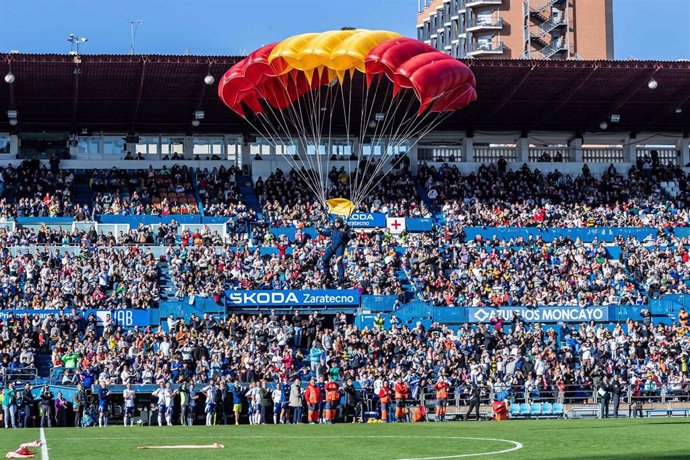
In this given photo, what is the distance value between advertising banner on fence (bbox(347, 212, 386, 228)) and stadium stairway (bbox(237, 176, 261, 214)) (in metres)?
3.85

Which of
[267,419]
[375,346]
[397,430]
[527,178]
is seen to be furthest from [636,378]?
[527,178]

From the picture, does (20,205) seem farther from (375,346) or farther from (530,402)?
(530,402)

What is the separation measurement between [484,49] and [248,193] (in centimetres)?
4059

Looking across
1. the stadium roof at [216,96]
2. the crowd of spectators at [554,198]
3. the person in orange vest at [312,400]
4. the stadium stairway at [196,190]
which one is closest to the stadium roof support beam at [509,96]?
the stadium roof at [216,96]

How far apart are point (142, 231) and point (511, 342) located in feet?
46.0

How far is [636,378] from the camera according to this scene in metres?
35.3

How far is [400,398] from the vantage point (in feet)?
104

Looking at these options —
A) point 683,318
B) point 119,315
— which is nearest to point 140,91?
point 119,315

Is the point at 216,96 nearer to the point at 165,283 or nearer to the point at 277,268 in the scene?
the point at 277,268

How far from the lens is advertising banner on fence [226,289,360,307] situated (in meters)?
39.2

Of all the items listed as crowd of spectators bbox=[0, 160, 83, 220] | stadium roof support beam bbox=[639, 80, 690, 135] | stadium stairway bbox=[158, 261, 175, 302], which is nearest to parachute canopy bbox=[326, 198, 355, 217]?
stadium stairway bbox=[158, 261, 175, 302]

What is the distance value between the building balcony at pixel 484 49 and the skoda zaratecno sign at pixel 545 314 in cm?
4642

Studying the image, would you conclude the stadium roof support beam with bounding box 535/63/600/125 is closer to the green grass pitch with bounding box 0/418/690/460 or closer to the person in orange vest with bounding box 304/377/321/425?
the person in orange vest with bounding box 304/377/321/425

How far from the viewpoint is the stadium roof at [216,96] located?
1800 inches
